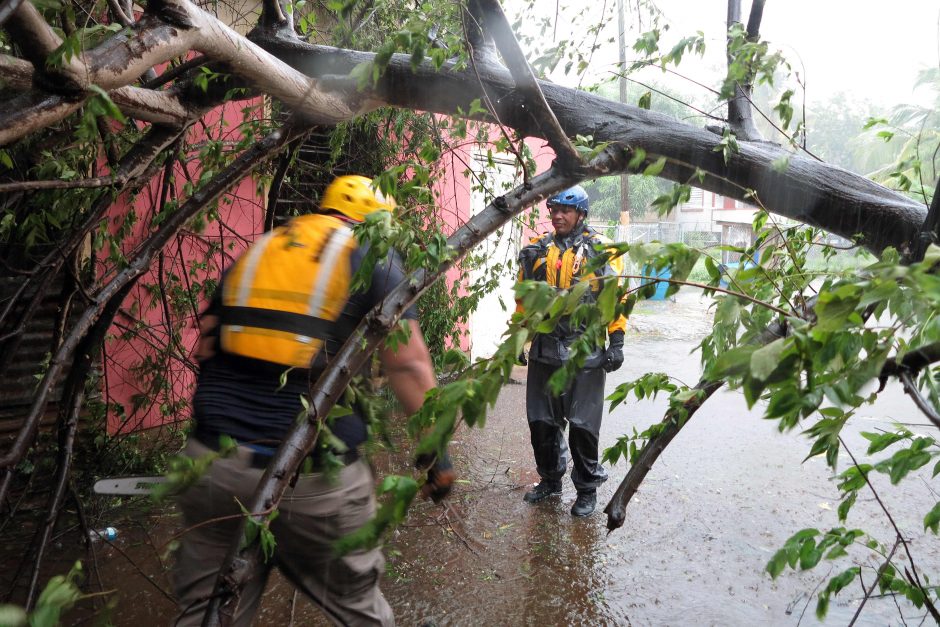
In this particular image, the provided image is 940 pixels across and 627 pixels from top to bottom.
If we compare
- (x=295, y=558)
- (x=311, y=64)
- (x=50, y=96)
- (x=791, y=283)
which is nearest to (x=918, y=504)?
(x=791, y=283)

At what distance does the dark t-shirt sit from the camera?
232 centimetres

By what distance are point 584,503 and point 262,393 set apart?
3091 millimetres

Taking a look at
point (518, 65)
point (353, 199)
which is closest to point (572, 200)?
point (353, 199)

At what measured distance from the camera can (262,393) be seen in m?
2.33

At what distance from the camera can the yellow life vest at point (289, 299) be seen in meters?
2.29

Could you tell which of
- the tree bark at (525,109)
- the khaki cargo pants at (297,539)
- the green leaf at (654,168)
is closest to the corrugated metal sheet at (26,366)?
the tree bark at (525,109)

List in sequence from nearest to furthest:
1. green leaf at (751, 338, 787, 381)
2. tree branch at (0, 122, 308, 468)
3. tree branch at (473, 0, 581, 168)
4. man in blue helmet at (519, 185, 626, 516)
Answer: green leaf at (751, 338, 787, 381), tree branch at (473, 0, 581, 168), tree branch at (0, 122, 308, 468), man in blue helmet at (519, 185, 626, 516)

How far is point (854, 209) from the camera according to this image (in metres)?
2.58

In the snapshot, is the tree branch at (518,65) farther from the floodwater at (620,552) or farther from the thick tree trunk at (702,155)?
the floodwater at (620,552)

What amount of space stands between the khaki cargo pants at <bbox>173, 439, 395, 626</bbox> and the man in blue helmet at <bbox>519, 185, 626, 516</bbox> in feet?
8.14

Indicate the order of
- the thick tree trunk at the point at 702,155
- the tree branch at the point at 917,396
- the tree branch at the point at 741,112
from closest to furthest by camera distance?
the tree branch at the point at 917,396
the thick tree trunk at the point at 702,155
the tree branch at the point at 741,112

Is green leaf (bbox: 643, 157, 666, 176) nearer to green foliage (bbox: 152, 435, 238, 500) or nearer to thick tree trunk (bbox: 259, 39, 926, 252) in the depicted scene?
thick tree trunk (bbox: 259, 39, 926, 252)

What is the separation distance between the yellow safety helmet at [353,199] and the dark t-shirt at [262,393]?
242 millimetres

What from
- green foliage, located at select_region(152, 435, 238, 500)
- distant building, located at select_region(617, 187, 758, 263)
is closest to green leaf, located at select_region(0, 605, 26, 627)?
green foliage, located at select_region(152, 435, 238, 500)
